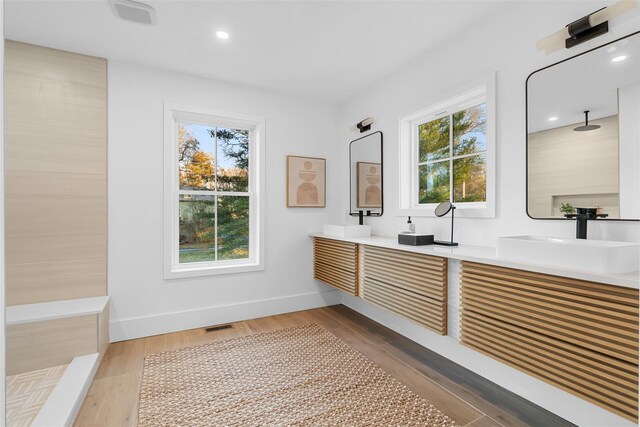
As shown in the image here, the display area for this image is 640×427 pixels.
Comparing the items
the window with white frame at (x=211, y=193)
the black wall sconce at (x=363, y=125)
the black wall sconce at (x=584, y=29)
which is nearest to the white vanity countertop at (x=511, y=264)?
the black wall sconce at (x=584, y=29)

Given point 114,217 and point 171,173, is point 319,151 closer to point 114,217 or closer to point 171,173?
point 171,173

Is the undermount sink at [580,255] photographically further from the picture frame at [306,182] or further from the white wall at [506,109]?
the picture frame at [306,182]

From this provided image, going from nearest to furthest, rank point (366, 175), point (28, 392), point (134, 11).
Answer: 1. point (28, 392)
2. point (134, 11)
3. point (366, 175)

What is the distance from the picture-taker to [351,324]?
3238 millimetres

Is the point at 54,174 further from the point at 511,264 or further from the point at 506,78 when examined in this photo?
the point at 506,78

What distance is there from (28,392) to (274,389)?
5.22ft

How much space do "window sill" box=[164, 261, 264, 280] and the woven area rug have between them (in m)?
0.74

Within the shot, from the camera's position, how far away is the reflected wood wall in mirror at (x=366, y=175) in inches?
131

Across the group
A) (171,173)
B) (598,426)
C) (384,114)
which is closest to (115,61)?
(171,173)

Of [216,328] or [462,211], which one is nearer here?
[462,211]

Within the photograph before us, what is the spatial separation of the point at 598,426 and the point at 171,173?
3628mm

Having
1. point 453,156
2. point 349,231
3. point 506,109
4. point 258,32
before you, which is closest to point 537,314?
point 506,109

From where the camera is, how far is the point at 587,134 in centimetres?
171

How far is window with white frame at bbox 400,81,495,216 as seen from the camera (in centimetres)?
232
